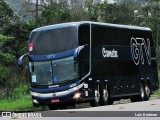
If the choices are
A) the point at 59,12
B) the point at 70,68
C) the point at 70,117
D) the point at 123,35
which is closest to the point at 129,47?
the point at 123,35

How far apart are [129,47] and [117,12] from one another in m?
37.3

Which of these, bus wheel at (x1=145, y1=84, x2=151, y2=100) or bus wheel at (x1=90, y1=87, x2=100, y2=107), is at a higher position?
bus wheel at (x1=90, y1=87, x2=100, y2=107)

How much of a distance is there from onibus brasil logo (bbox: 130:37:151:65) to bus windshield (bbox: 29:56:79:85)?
6111 mm

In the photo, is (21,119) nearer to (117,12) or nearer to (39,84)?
(39,84)

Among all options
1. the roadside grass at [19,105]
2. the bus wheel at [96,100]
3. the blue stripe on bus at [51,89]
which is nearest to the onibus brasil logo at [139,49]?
the bus wheel at [96,100]

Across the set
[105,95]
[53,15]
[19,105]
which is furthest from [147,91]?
[53,15]

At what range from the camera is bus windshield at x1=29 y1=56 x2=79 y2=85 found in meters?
21.8

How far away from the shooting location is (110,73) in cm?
2456

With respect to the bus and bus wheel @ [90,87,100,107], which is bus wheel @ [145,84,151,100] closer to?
the bus

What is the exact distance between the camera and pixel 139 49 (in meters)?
28.0

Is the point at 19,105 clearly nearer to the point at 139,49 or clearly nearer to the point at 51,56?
the point at 51,56

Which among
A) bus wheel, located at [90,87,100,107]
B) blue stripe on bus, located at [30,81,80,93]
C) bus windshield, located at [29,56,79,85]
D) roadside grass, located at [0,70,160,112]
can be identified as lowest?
roadside grass, located at [0,70,160,112]

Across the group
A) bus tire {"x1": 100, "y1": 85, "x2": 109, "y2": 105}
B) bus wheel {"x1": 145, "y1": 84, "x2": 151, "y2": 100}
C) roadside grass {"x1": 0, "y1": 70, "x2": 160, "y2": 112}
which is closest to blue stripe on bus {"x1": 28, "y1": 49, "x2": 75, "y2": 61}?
roadside grass {"x1": 0, "y1": 70, "x2": 160, "y2": 112}

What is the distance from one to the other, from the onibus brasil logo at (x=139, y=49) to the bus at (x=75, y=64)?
5.58 ft
